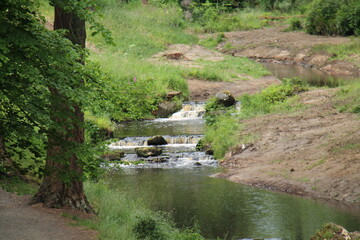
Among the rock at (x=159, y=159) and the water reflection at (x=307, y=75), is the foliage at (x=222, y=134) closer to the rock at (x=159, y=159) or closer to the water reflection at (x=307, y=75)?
the rock at (x=159, y=159)

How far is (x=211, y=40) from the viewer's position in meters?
56.1

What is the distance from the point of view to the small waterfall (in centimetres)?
3195

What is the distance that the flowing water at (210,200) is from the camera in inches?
605

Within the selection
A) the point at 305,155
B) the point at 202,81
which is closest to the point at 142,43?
the point at 202,81

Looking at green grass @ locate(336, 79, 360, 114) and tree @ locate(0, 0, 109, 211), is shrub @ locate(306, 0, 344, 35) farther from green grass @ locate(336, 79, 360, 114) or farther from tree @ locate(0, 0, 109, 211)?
tree @ locate(0, 0, 109, 211)

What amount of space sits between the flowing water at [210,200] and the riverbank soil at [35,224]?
55.7 inches

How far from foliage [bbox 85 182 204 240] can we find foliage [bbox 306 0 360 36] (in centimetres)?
3908

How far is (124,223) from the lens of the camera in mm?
12844

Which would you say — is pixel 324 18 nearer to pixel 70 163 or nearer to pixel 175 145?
pixel 175 145

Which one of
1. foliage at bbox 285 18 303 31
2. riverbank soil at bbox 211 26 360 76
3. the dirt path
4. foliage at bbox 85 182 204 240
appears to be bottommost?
riverbank soil at bbox 211 26 360 76

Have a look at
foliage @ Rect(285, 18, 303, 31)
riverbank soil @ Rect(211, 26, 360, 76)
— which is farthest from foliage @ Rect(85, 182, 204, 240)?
foliage @ Rect(285, 18, 303, 31)

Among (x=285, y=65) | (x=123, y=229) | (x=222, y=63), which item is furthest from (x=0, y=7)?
(x=285, y=65)

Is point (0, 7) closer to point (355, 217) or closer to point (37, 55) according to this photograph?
point (37, 55)

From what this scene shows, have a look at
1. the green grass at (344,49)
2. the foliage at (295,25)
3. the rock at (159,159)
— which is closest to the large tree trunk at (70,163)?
the rock at (159,159)
